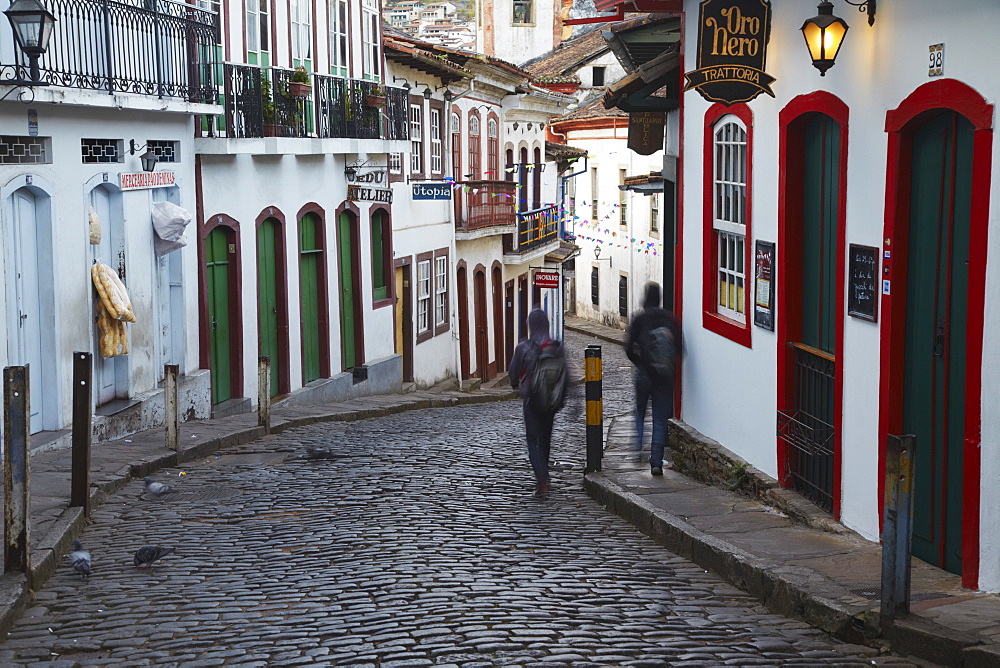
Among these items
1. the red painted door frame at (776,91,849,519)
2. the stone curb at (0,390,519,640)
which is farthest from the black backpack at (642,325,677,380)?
the stone curb at (0,390,519,640)

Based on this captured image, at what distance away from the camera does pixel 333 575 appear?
25.9 ft

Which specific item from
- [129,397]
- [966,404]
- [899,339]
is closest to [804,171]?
[899,339]

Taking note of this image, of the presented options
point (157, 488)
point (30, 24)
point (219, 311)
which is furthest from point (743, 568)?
point (219, 311)

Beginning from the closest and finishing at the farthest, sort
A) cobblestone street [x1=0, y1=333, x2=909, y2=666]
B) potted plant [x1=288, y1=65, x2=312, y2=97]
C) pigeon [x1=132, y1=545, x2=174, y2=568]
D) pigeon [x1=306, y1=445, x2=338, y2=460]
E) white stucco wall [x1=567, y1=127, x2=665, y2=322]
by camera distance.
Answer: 1. cobblestone street [x1=0, y1=333, x2=909, y2=666]
2. pigeon [x1=132, y1=545, x2=174, y2=568]
3. pigeon [x1=306, y1=445, x2=338, y2=460]
4. potted plant [x1=288, y1=65, x2=312, y2=97]
5. white stucco wall [x1=567, y1=127, x2=665, y2=322]

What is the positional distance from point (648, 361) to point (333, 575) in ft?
13.8

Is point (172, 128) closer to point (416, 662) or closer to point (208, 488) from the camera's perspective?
point (208, 488)

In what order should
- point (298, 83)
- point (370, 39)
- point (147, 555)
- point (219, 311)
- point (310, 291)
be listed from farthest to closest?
point (370, 39), point (310, 291), point (298, 83), point (219, 311), point (147, 555)

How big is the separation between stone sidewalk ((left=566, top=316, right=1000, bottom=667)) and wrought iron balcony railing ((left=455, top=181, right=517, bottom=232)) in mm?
17225

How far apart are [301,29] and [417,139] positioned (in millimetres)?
5548

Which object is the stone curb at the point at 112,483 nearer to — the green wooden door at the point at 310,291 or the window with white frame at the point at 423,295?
the green wooden door at the point at 310,291

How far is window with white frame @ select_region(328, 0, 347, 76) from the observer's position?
2116 cm

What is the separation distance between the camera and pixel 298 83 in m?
18.4

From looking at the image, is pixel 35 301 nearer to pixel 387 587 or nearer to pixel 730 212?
pixel 730 212

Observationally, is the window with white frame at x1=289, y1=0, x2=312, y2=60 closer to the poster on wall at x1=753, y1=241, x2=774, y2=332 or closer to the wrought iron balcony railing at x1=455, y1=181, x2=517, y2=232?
the wrought iron balcony railing at x1=455, y1=181, x2=517, y2=232
